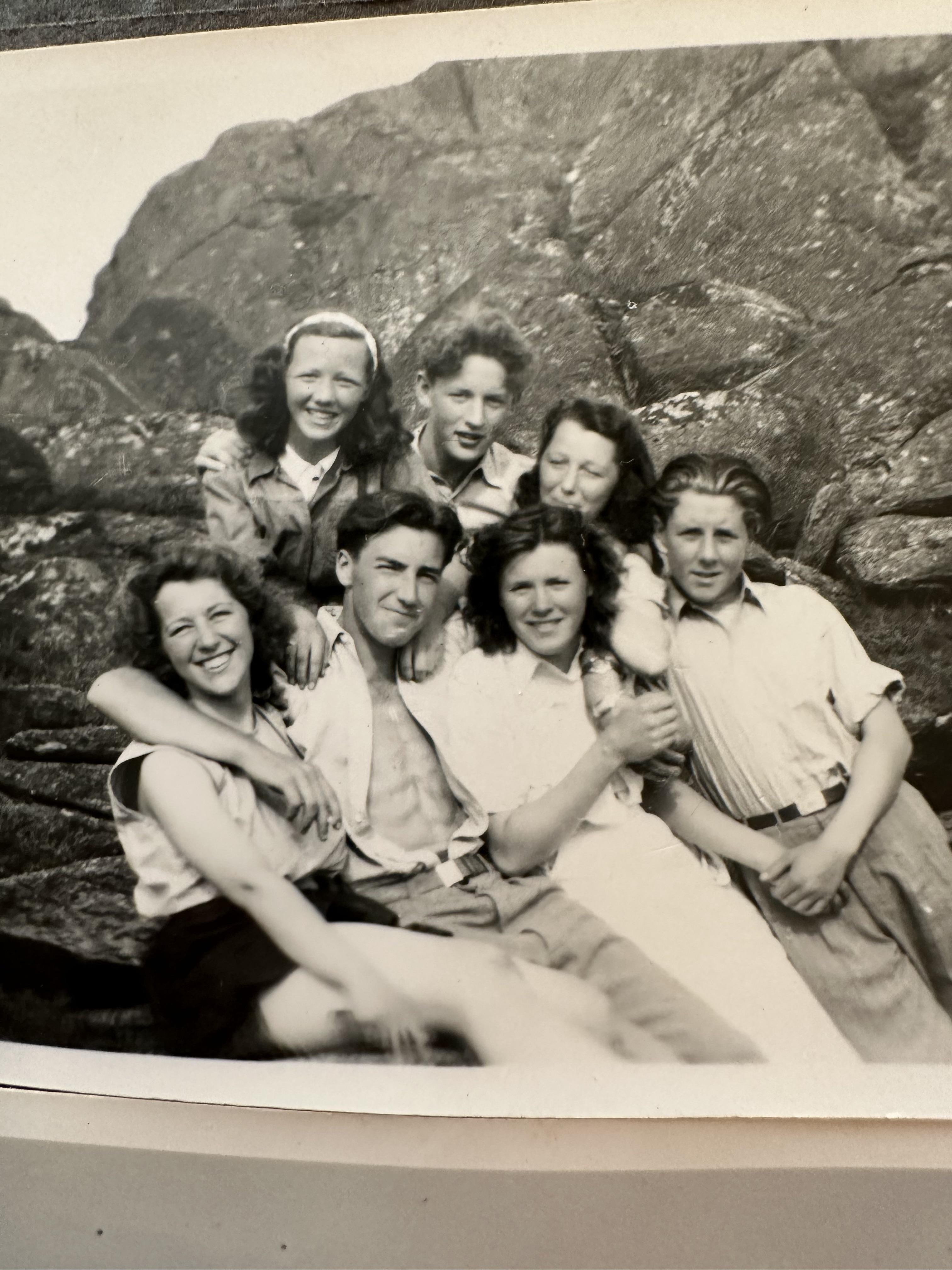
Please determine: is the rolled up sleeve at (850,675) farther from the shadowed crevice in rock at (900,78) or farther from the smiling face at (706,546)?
the shadowed crevice in rock at (900,78)

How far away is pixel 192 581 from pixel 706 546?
82cm

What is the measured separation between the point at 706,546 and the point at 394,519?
0.49 meters

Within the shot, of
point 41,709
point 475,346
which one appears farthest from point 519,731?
point 41,709

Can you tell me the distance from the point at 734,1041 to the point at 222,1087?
0.80 m

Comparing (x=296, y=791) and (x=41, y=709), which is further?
(x=41, y=709)

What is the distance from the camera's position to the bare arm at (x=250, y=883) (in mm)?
1524

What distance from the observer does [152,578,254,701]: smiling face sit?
1571mm

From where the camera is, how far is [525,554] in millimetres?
1550

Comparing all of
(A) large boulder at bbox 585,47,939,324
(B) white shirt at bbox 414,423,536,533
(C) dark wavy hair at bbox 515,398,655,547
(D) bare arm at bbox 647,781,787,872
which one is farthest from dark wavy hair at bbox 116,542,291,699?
(A) large boulder at bbox 585,47,939,324

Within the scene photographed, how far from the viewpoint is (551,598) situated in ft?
5.07

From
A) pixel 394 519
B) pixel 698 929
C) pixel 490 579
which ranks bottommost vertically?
pixel 698 929

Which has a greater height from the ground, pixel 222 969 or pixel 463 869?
pixel 463 869

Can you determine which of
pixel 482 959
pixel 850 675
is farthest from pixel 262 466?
pixel 850 675

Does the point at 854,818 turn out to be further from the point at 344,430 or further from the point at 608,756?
the point at 344,430
